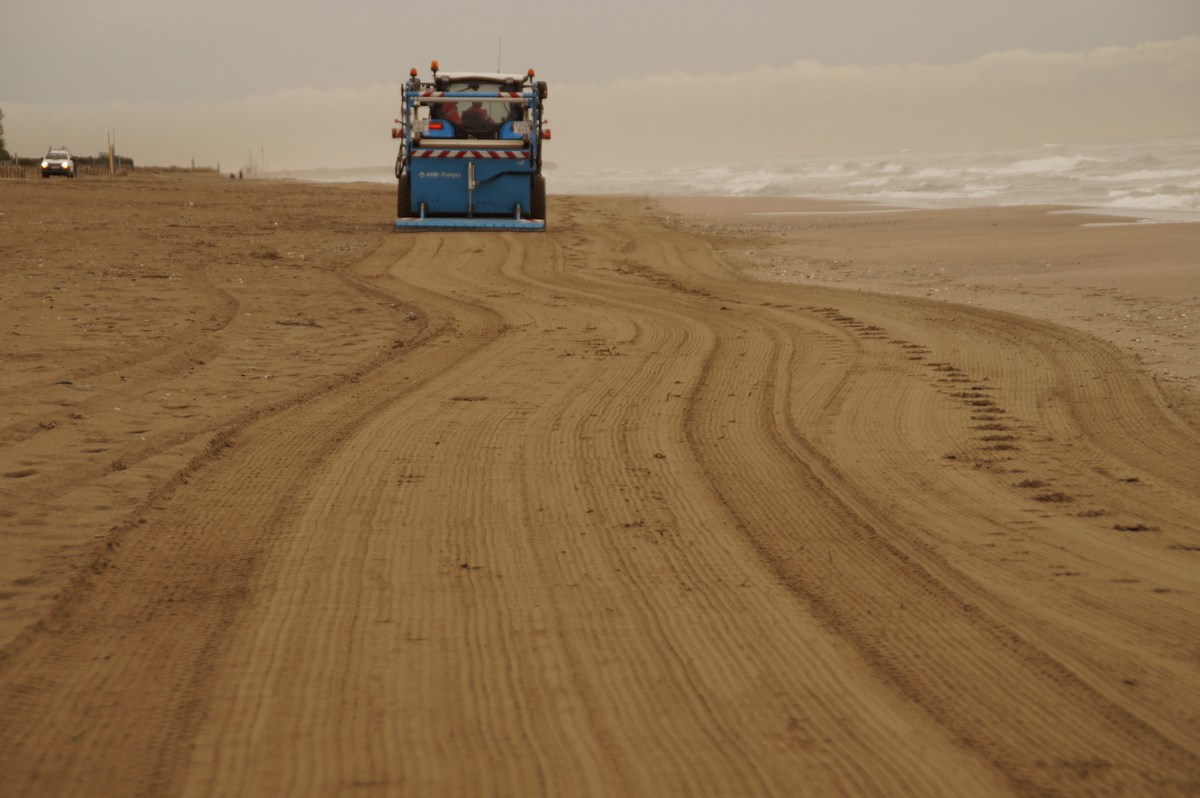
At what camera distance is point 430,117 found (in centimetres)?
2134

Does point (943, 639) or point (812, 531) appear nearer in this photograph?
point (943, 639)

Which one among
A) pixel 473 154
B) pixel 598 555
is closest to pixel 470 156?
pixel 473 154

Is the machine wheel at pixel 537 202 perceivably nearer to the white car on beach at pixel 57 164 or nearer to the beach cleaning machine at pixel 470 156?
the beach cleaning machine at pixel 470 156

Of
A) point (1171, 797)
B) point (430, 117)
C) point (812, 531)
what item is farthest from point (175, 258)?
point (1171, 797)

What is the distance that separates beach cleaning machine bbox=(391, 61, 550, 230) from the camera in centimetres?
2078

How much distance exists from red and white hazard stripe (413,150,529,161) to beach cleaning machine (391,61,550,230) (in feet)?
0.06

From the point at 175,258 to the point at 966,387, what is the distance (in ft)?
36.6

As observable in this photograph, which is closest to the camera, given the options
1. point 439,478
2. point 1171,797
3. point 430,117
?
point 1171,797

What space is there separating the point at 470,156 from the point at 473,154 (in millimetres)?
66

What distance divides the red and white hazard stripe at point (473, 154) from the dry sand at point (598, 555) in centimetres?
1094

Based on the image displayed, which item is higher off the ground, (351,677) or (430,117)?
(430,117)

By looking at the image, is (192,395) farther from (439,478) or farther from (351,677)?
(351,677)

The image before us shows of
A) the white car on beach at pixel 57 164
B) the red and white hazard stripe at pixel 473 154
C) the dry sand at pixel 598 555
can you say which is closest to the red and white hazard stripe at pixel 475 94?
the red and white hazard stripe at pixel 473 154

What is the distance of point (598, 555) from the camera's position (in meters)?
4.35
